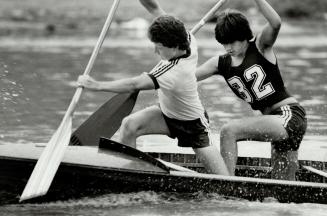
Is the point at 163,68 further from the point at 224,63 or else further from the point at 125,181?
the point at 125,181

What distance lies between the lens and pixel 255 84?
696 cm

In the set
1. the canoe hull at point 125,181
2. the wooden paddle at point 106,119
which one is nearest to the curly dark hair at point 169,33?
the wooden paddle at point 106,119

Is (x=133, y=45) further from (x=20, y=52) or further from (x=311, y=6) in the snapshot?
(x=311, y=6)

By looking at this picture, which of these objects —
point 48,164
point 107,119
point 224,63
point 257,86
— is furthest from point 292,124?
point 48,164

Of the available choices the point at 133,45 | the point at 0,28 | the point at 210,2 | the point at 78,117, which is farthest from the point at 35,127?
the point at 210,2

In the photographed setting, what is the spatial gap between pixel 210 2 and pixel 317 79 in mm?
38754

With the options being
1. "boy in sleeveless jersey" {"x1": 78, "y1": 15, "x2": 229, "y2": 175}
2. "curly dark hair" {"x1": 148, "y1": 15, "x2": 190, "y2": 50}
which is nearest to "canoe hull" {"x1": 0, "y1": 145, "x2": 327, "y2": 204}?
"boy in sleeveless jersey" {"x1": 78, "y1": 15, "x2": 229, "y2": 175}

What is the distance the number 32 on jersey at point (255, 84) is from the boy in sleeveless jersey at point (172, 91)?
14.8 inches

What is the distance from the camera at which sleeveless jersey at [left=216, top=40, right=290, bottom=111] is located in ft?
22.8

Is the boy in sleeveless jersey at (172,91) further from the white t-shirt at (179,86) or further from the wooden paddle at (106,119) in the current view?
the wooden paddle at (106,119)

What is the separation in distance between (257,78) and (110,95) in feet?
28.2

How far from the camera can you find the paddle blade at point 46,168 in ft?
21.1

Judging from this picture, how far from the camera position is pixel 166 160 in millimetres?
8047

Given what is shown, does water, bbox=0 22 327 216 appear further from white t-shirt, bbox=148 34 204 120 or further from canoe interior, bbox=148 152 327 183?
canoe interior, bbox=148 152 327 183
